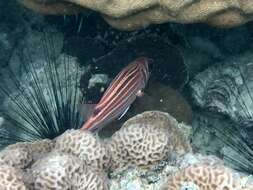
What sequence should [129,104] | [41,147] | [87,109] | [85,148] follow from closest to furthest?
1. [85,148]
2. [41,147]
3. [87,109]
4. [129,104]

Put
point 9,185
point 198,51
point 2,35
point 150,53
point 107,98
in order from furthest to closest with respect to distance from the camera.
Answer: point 2,35
point 198,51
point 150,53
point 107,98
point 9,185

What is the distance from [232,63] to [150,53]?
122 centimetres

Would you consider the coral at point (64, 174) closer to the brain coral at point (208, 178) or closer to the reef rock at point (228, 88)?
the brain coral at point (208, 178)

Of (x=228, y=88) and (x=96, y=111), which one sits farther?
(x=228, y=88)

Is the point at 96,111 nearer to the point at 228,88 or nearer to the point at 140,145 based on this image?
the point at 140,145

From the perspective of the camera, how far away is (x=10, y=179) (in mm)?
3180

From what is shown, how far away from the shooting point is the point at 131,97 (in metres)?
4.41

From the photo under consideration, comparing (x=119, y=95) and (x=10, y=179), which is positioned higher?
(x=119, y=95)

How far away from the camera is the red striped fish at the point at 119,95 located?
411cm

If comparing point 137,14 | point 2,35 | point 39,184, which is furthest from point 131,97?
point 2,35

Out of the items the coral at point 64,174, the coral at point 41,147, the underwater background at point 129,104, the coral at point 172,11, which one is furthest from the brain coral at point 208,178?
the coral at point 172,11

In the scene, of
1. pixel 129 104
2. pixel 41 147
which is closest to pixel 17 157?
pixel 41 147

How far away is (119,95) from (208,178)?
1466 mm

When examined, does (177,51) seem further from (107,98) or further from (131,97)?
(107,98)
